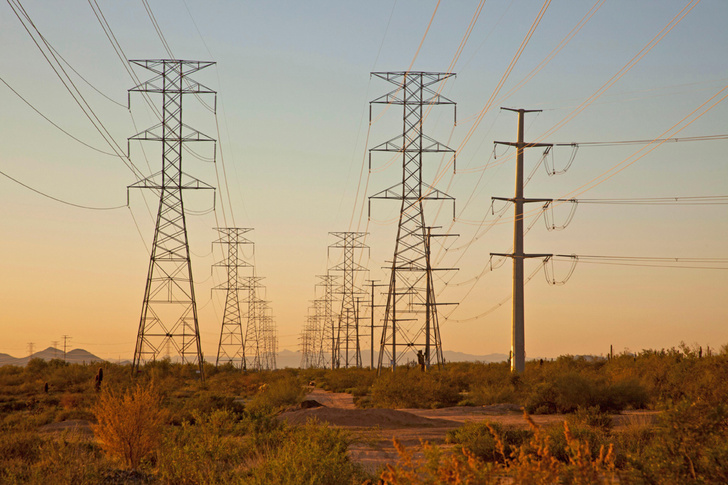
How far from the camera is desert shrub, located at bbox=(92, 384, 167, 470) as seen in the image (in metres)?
18.7

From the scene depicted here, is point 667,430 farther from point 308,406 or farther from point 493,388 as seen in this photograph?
point 493,388

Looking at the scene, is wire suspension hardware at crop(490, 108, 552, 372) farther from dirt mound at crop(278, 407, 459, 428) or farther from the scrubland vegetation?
dirt mound at crop(278, 407, 459, 428)

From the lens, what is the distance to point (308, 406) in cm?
4000

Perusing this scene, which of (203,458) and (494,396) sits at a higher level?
(203,458)

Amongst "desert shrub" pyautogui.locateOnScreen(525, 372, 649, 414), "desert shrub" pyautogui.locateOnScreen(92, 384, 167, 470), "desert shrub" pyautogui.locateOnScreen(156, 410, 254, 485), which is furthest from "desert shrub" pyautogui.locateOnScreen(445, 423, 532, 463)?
"desert shrub" pyautogui.locateOnScreen(525, 372, 649, 414)

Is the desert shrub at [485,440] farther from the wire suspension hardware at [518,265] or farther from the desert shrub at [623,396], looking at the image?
the wire suspension hardware at [518,265]

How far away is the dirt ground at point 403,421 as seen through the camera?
2205cm

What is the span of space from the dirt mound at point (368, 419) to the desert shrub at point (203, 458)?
1188 cm

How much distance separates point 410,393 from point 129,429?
26719 mm

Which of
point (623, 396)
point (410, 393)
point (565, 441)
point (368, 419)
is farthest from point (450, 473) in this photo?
point (410, 393)

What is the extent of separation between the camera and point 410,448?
20.9 m

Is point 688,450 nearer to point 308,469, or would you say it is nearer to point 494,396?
point 308,469

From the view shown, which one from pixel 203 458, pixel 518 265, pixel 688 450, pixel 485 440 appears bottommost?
pixel 485 440

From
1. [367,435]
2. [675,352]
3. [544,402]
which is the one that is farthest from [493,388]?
[367,435]
